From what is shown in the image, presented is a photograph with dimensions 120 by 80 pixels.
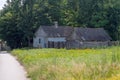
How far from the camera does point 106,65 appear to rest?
13586 millimetres

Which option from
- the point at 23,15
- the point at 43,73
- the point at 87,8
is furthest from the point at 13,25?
the point at 43,73

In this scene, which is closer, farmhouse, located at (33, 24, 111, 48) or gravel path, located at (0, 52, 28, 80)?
gravel path, located at (0, 52, 28, 80)

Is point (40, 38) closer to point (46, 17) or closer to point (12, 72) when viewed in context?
point (46, 17)

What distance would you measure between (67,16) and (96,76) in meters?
75.0

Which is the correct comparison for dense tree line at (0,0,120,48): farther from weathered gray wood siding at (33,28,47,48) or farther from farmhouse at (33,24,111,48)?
farmhouse at (33,24,111,48)

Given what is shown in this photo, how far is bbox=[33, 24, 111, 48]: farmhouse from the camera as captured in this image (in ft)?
220

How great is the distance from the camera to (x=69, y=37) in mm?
73062

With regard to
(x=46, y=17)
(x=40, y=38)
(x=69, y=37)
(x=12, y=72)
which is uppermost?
(x=46, y=17)

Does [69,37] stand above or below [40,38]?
above

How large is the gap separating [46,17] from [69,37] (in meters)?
8.43

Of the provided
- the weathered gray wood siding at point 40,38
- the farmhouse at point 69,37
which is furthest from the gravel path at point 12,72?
the weathered gray wood siding at point 40,38

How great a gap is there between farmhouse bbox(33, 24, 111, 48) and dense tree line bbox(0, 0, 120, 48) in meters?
3.33

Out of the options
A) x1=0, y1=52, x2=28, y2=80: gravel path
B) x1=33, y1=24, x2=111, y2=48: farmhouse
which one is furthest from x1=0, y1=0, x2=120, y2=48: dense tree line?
x1=0, y1=52, x2=28, y2=80: gravel path

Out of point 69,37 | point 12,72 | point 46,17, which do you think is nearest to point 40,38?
point 46,17
